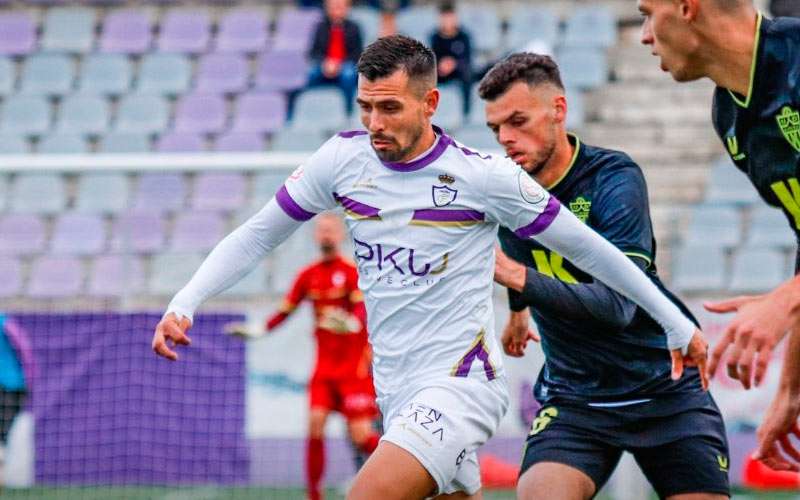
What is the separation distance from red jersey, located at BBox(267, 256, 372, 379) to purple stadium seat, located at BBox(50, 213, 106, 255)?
1803 mm

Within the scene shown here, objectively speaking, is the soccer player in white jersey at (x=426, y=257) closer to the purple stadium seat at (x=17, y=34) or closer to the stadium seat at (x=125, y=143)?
the stadium seat at (x=125, y=143)

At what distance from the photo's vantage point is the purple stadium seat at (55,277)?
437 inches

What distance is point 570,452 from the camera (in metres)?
5.15

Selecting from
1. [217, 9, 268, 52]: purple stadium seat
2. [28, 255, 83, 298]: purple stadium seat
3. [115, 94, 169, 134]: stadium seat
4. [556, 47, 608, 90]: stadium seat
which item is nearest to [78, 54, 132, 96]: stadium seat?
[115, 94, 169, 134]: stadium seat

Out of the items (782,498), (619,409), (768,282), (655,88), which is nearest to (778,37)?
(619,409)

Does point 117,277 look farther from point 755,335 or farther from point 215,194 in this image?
point 755,335

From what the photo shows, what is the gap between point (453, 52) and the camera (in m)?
13.9

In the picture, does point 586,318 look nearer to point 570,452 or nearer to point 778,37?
point 570,452

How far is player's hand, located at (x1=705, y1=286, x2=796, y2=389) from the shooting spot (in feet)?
10.6

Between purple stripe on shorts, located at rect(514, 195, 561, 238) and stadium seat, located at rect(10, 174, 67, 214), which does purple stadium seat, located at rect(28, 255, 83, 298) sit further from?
purple stripe on shorts, located at rect(514, 195, 561, 238)

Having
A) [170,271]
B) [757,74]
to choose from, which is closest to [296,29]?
[170,271]

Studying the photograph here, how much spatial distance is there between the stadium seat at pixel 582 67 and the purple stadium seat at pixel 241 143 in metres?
3.25

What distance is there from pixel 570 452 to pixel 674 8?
180 centimetres

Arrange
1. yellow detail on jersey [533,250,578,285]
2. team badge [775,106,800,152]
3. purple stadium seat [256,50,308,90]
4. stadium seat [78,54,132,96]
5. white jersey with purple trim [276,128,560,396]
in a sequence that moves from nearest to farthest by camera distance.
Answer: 1. team badge [775,106,800,152]
2. white jersey with purple trim [276,128,560,396]
3. yellow detail on jersey [533,250,578,285]
4. purple stadium seat [256,50,308,90]
5. stadium seat [78,54,132,96]
